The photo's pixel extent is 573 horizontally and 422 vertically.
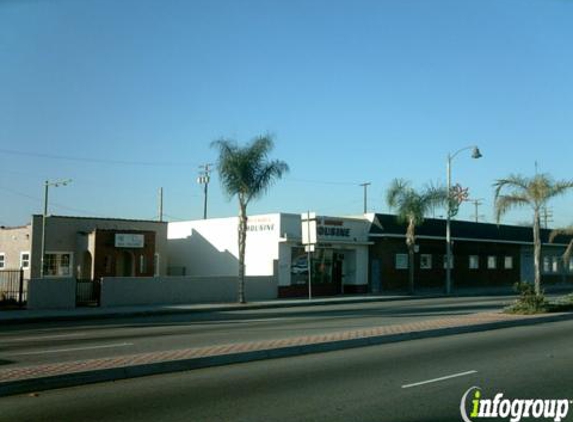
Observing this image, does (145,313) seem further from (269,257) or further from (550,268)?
(550,268)

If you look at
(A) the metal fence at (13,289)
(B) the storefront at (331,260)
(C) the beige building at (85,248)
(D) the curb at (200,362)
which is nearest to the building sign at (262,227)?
(B) the storefront at (331,260)

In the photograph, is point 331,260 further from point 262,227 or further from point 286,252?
point 262,227

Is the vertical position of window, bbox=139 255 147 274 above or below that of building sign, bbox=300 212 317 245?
below

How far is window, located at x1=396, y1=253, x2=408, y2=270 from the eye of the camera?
4278 centimetres

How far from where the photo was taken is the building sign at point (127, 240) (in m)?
38.0

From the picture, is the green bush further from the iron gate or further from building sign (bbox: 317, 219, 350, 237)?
building sign (bbox: 317, 219, 350, 237)

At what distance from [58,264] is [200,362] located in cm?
3020

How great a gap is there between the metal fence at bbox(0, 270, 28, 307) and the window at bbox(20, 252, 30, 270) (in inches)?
421

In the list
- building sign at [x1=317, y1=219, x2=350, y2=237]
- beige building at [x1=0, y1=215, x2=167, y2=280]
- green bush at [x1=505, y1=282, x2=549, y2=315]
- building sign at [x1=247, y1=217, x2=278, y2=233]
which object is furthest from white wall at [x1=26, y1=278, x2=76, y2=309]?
green bush at [x1=505, y1=282, x2=549, y2=315]

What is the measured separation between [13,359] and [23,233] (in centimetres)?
2916

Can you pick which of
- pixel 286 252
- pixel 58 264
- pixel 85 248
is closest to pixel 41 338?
pixel 286 252

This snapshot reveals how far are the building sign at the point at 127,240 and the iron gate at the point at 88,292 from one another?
8454 mm

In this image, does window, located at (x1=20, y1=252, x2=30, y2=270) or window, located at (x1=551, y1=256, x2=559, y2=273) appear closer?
window, located at (x1=20, y1=252, x2=30, y2=270)

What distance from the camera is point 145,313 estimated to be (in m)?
26.1
